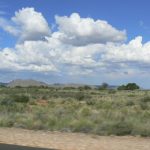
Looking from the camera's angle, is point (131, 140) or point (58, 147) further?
point (131, 140)

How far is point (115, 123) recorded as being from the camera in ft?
75.4

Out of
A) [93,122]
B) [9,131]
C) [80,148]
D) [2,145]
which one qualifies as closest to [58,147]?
[80,148]

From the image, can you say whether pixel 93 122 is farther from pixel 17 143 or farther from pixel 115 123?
pixel 17 143

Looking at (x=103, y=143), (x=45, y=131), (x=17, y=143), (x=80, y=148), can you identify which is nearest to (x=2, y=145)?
(x=17, y=143)

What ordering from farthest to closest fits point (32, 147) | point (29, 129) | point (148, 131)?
point (29, 129) < point (148, 131) < point (32, 147)

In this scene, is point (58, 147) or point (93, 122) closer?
point (58, 147)

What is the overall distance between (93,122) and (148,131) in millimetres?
3705

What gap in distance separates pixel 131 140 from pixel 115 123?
2955 mm

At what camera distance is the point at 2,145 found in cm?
1744

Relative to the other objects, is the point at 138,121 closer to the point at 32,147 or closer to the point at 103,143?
the point at 103,143

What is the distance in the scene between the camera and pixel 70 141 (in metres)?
19.0

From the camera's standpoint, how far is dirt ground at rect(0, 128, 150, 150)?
58.0 feet

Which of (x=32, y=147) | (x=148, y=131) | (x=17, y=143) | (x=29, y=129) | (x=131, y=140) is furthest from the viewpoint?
(x=29, y=129)

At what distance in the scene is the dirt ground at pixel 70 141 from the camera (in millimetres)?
17672
